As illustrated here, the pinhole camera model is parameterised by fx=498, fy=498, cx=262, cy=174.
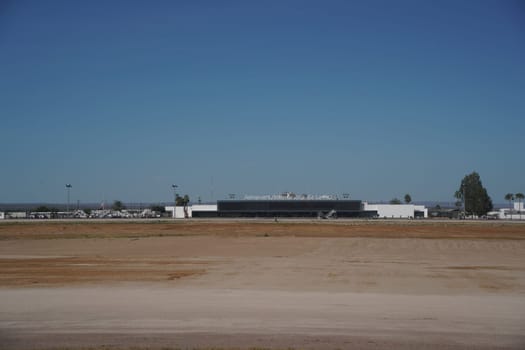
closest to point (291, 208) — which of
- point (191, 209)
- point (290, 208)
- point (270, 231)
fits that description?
point (290, 208)

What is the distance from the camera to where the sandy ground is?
52.6ft

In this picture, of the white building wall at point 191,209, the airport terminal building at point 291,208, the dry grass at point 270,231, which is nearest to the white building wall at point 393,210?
the airport terminal building at point 291,208

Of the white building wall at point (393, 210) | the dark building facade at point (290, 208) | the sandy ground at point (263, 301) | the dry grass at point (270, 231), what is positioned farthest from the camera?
the white building wall at point (393, 210)

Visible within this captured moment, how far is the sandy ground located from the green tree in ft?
423

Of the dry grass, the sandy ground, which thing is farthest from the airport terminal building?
the sandy ground

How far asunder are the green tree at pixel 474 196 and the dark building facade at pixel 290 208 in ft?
114

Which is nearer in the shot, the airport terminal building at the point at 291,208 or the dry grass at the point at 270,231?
→ the dry grass at the point at 270,231

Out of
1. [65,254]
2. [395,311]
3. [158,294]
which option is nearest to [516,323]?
[395,311]

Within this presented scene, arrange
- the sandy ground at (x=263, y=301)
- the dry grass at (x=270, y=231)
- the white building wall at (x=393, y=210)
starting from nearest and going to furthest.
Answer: the sandy ground at (x=263, y=301), the dry grass at (x=270, y=231), the white building wall at (x=393, y=210)

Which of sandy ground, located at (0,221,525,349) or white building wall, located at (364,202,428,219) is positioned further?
white building wall, located at (364,202,428,219)

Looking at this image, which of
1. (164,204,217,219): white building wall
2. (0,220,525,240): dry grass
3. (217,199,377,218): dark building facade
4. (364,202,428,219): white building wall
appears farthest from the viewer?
(164,204,217,219): white building wall

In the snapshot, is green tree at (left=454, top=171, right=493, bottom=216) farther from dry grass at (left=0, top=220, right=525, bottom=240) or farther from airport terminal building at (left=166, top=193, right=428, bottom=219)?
dry grass at (left=0, top=220, right=525, bottom=240)

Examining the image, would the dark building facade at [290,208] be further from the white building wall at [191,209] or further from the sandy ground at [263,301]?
the sandy ground at [263,301]

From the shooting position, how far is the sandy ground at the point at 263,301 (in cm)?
1605
